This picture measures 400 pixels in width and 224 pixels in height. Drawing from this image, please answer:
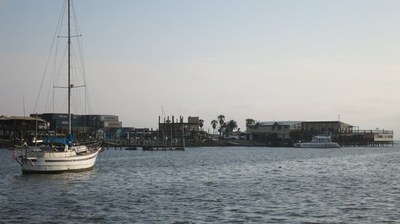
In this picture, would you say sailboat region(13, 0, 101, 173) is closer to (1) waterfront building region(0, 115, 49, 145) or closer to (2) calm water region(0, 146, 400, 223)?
(2) calm water region(0, 146, 400, 223)

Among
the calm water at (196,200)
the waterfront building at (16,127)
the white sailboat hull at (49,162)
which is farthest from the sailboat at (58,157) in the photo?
the waterfront building at (16,127)

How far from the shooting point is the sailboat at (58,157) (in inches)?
2270

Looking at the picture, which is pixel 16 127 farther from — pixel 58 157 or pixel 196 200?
pixel 196 200

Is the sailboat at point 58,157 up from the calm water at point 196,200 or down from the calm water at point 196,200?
up

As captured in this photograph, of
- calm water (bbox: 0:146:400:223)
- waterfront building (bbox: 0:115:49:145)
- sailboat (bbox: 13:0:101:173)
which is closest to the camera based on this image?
calm water (bbox: 0:146:400:223)

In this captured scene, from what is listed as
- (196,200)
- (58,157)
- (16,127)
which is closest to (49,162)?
(58,157)

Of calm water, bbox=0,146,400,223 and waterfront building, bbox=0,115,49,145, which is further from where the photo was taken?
waterfront building, bbox=0,115,49,145

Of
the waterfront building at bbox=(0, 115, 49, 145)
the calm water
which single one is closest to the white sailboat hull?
the calm water

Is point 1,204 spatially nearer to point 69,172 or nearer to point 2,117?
point 69,172

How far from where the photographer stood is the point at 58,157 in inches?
2306

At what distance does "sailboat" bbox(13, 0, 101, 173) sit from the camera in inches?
2270

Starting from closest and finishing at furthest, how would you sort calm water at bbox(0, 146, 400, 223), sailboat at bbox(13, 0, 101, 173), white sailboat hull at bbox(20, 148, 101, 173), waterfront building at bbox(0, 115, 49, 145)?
calm water at bbox(0, 146, 400, 223), white sailboat hull at bbox(20, 148, 101, 173), sailboat at bbox(13, 0, 101, 173), waterfront building at bbox(0, 115, 49, 145)

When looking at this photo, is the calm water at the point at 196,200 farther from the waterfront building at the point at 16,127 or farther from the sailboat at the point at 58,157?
the waterfront building at the point at 16,127

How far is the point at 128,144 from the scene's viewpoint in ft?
589
